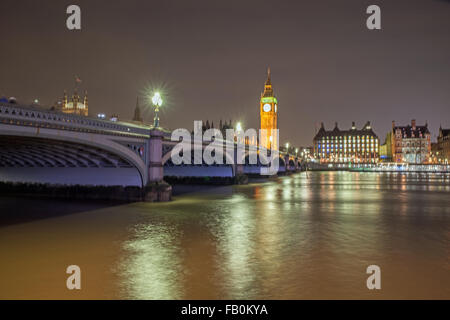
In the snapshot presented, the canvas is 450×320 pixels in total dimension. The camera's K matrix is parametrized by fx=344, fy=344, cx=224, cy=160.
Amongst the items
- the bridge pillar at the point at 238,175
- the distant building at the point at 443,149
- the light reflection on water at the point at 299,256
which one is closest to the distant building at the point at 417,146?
the distant building at the point at 443,149

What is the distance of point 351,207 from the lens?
24.6 metres

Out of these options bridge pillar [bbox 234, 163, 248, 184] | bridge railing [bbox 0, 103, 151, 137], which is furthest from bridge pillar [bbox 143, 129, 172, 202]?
bridge pillar [bbox 234, 163, 248, 184]

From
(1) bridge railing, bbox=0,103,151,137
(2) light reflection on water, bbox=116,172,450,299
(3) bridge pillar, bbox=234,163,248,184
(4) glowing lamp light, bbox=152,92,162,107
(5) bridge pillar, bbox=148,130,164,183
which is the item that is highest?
(4) glowing lamp light, bbox=152,92,162,107

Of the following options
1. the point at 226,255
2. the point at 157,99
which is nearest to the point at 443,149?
the point at 157,99

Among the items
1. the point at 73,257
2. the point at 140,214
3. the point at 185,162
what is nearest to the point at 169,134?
the point at 140,214

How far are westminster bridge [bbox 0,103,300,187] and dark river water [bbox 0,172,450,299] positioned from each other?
5479 mm

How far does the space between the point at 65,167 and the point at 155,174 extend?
1209 centimetres

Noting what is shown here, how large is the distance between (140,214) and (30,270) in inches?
462

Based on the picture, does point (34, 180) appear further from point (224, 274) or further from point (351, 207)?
point (224, 274)

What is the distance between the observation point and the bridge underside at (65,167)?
3034 centimetres

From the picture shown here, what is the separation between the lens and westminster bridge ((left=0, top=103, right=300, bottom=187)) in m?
20.3

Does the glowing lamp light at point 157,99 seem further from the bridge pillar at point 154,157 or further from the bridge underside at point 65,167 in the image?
the bridge underside at point 65,167

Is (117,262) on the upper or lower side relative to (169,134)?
lower

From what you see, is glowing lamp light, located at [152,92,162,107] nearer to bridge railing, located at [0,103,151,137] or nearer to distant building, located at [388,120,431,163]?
bridge railing, located at [0,103,151,137]
